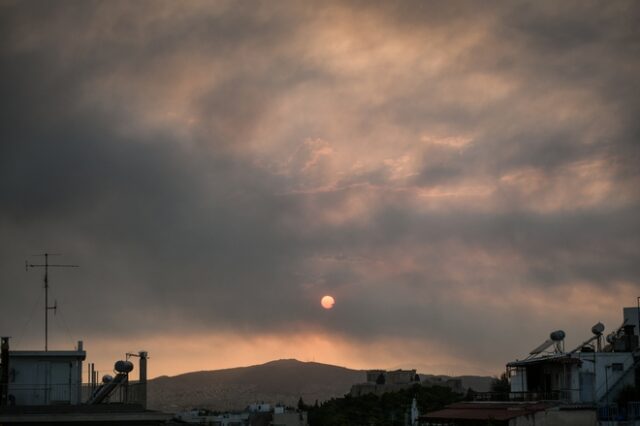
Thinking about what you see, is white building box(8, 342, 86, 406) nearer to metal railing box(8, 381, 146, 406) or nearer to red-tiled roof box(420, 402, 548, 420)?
metal railing box(8, 381, 146, 406)

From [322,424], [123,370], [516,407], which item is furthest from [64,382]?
[322,424]

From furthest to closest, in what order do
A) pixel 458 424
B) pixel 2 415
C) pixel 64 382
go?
pixel 458 424 < pixel 64 382 < pixel 2 415

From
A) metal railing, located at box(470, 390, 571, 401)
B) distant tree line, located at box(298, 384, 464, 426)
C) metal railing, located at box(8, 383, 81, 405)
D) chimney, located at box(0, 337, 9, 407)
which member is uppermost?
chimney, located at box(0, 337, 9, 407)

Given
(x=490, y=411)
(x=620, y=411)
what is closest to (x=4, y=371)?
(x=490, y=411)

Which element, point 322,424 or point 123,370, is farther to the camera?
point 322,424

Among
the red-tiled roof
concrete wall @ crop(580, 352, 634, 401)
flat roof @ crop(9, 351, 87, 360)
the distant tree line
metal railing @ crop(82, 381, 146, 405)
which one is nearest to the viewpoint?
flat roof @ crop(9, 351, 87, 360)

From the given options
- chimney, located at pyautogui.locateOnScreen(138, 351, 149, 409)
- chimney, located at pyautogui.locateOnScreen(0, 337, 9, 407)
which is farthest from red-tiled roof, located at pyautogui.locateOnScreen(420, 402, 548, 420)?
chimney, located at pyautogui.locateOnScreen(0, 337, 9, 407)

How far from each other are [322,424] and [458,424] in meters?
77.8

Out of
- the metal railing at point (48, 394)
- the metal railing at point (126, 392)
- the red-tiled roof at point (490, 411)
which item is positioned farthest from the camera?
the red-tiled roof at point (490, 411)

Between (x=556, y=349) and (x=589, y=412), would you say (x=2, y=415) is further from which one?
(x=556, y=349)

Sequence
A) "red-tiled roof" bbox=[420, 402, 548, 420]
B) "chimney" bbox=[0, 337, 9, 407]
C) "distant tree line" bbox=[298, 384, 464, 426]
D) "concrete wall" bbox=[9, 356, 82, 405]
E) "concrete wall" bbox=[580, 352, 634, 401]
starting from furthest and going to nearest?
"distant tree line" bbox=[298, 384, 464, 426] < "concrete wall" bbox=[580, 352, 634, 401] < "red-tiled roof" bbox=[420, 402, 548, 420] < "concrete wall" bbox=[9, 356, 82, 405] < "chimney" bbox=[0, 337, 9, 407]

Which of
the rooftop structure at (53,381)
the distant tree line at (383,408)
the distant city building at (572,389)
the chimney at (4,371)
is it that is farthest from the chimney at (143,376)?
the distant tree line at (383,408)

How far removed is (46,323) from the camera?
46.8 metres

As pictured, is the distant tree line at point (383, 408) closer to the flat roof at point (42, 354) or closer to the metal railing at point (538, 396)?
the metal railing at point (538, 396)
